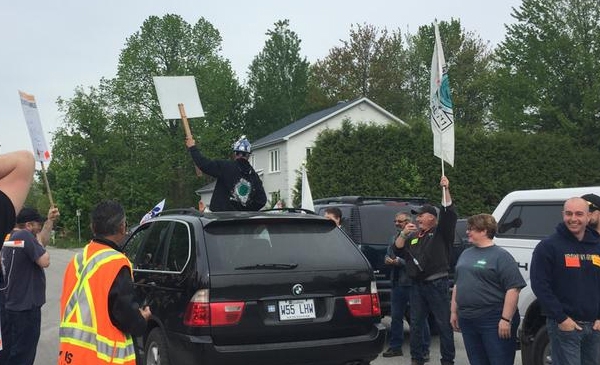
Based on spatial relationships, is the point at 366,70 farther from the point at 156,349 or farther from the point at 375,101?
the point at 156,349

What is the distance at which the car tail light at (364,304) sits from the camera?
5090 mm

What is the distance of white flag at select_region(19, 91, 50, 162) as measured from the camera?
5480 millimetres

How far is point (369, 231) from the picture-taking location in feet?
29.8

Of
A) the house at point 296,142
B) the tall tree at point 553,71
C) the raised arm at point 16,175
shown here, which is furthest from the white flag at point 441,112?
the tall tree at point 553,71

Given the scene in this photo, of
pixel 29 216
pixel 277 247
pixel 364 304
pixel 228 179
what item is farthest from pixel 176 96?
pixel 364 304

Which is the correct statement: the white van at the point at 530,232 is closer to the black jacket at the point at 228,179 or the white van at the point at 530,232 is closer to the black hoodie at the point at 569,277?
the black hoodie at the point at 569,277

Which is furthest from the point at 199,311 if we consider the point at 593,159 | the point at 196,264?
the point at 593,159

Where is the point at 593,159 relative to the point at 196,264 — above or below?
below

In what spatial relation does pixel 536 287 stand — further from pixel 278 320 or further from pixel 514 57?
pixel 514 57

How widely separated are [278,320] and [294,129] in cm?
3704

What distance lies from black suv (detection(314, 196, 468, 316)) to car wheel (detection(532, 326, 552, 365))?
2679mm

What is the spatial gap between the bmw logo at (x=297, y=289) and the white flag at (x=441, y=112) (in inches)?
114

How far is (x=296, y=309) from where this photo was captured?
15.9 ft

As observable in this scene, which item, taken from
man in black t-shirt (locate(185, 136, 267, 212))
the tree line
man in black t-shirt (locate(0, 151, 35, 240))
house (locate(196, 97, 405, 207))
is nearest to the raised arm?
man in black t-shirt (locate(0, 151, 35, 240))
